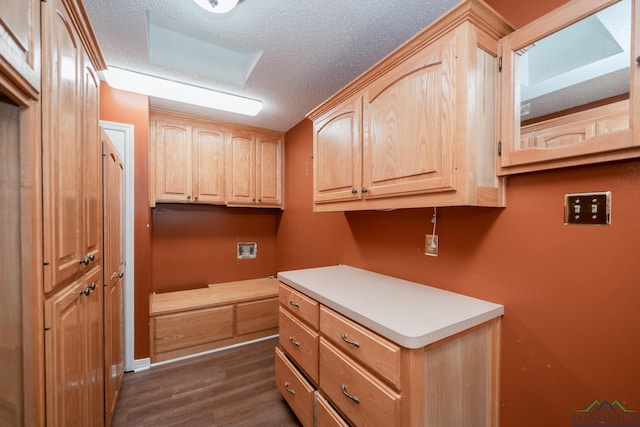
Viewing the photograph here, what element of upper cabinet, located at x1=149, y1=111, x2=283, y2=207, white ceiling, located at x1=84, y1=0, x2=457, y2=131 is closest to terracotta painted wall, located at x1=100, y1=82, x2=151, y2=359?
upper cabinet, located at x1=149, y1=111, x2=283, y2=207

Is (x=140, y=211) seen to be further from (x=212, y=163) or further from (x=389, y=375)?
(x=389, y=375)

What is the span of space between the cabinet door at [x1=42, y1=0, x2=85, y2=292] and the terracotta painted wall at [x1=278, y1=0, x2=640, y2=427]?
1.59 metres

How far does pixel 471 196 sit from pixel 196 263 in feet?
9.77

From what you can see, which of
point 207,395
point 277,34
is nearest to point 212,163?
point 277,34

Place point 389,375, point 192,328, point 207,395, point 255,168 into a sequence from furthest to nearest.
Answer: point 255,168, point 192,328, point 207,395, point 389,375

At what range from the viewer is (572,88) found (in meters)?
0.94

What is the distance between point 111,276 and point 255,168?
72.2 inches

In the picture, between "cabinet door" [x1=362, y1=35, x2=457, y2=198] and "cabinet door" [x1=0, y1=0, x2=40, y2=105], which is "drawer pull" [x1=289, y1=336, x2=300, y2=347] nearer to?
"cabinet door" [x1=362, y1=35, x2=457, y2=198]

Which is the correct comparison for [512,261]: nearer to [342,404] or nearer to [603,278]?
[603,278]

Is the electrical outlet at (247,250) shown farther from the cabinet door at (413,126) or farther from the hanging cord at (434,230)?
the hanging cord at (434,230)

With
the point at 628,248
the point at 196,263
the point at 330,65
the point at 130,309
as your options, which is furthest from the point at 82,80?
the point at 196,263

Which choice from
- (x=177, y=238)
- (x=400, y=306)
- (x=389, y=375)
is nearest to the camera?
(x=389, y=375)

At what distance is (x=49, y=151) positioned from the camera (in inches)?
28.4

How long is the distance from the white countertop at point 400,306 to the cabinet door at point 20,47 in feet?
4.04
